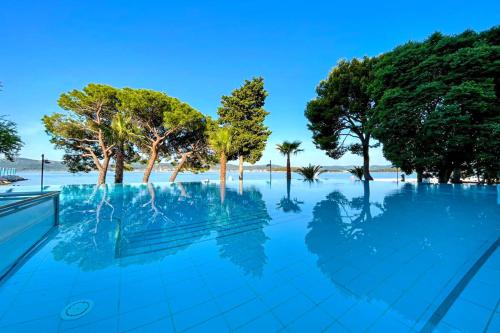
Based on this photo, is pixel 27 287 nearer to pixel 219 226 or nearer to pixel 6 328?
pixel 6 328

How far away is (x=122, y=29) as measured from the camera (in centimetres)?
1098

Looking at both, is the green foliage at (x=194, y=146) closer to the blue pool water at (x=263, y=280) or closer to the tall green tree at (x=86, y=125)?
the tall green tree at (x=86, y=125)

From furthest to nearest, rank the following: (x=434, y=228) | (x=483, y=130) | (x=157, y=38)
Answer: (x=157, y=38) < (x=483, y=130) < (x=434, y=228)

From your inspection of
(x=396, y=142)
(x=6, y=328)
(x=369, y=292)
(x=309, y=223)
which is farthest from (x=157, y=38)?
(x=396, y=142)

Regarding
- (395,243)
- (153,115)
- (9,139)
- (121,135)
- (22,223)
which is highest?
(153,115)

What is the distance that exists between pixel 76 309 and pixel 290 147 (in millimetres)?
18940

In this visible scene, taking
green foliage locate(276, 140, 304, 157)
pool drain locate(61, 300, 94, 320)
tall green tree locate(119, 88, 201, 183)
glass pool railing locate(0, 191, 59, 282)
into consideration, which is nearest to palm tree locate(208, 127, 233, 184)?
tall green tree locate(119, 88, 201, 183)

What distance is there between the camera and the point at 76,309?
183 cm

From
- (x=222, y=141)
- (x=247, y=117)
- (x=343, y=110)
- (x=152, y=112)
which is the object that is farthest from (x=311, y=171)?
(x=152, y=112)

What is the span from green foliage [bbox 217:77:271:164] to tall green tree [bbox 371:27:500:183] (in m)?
9.14

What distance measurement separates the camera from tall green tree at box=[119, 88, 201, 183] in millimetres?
16188

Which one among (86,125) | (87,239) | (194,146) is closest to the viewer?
(87,239)

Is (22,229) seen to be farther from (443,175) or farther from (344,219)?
(443,175)

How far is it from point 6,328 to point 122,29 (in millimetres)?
13830
